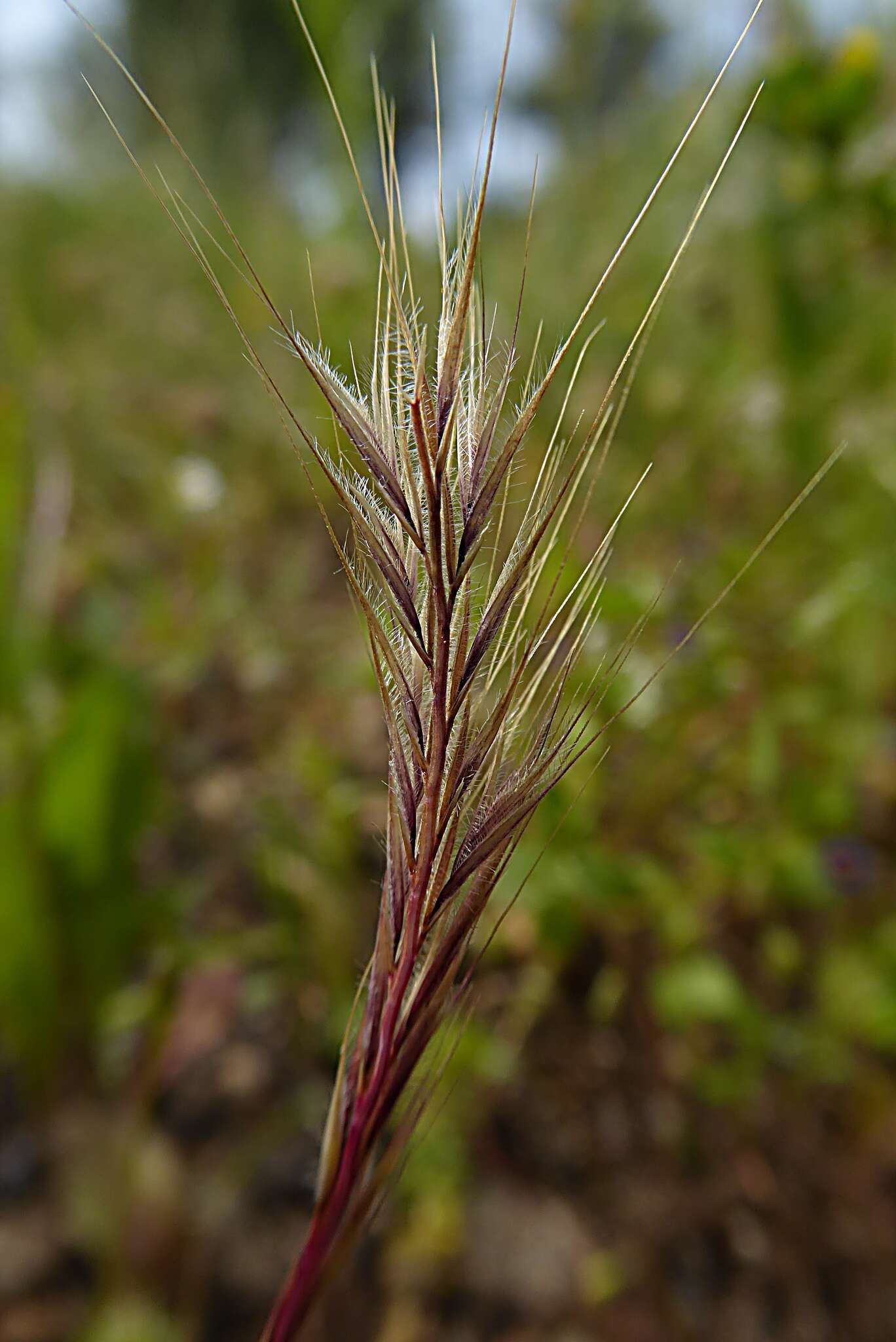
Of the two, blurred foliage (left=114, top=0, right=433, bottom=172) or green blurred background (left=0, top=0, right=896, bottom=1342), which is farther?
blurred foliage (left=114, top=0, right=433, bottom=172)

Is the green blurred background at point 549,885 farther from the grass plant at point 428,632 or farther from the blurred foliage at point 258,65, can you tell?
the grass plant at point 428,632

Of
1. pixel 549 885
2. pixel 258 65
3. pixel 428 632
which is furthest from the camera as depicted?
pixel 258 65

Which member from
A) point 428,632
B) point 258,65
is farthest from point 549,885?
point 258,65

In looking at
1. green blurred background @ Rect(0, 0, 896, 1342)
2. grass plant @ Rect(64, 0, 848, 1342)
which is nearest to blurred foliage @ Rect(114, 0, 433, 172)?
green blurred background @ Rect(0, 0, 896, 1342)

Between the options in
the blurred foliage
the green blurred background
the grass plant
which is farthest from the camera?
the blurred foliage

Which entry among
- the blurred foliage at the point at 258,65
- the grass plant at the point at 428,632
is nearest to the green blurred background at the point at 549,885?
the blurred foliage at the point at 258,65

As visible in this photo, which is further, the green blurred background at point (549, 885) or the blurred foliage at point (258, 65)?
the blurred foliage at point (258, 65)

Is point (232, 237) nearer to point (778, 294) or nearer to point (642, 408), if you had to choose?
point (778, 294)

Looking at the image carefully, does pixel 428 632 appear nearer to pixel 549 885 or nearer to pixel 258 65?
pixel 549 885

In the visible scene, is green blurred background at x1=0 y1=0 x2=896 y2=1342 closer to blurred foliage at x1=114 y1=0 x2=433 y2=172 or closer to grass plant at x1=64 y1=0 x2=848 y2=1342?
blurred foliage at x1=114 y1=0 x2=433 y2=172
